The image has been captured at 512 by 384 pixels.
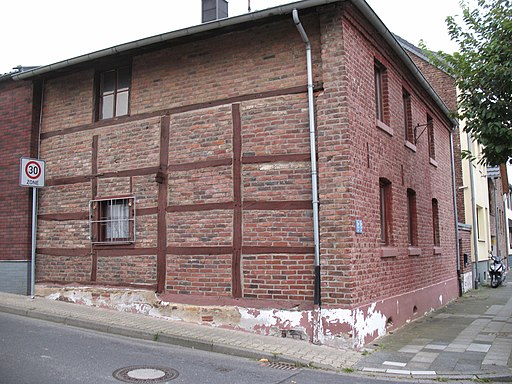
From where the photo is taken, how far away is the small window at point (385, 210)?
401 inches

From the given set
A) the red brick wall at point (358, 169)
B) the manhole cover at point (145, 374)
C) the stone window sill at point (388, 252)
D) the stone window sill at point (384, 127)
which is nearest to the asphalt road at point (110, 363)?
the manhole cover at point (145, 374)

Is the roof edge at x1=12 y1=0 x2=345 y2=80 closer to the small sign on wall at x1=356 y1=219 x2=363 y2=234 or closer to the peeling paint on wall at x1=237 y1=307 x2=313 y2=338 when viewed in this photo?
the small sign on wall at x1=356 y1=219 x2=363 y2=234

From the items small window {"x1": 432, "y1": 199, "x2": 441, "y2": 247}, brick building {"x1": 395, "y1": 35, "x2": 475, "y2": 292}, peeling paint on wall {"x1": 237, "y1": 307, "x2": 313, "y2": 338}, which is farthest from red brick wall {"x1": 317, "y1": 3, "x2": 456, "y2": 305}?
brick building {"x1": 395, "y1": 35, "x2": 475, "y2": 292}

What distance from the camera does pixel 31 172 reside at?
10.7 meters

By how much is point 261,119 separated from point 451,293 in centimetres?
980

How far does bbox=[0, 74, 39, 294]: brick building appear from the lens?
11.2 m

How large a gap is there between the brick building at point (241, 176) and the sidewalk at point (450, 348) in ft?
1.43

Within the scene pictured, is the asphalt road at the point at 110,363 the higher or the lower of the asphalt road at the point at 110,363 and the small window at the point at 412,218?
the lower

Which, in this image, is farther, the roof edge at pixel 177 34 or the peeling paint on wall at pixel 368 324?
the roof edge at pixel 177 34

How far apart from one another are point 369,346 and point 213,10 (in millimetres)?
8044

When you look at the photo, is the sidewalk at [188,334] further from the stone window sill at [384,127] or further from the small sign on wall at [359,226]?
the stone window sill at [384,127]

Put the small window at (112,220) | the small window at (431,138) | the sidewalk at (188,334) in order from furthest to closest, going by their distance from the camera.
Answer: the small window at (431,138) → the small window at (112,220) → the sidewalk at (188,334)

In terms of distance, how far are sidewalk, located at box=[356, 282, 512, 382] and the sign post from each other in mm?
7141

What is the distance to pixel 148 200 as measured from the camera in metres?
9.78
